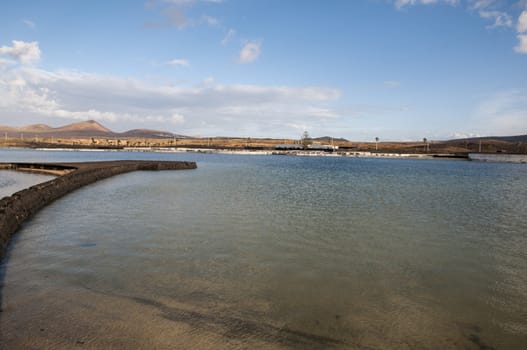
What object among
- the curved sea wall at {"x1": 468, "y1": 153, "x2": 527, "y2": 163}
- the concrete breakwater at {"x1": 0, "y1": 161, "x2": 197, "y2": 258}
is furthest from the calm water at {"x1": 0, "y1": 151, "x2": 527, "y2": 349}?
the curved sea wall at {"x1": 468, "y1": 153, "x2": 527, "y2": 163}

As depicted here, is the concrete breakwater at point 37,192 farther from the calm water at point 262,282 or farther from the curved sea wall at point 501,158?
the curved sea wall at point 501,158

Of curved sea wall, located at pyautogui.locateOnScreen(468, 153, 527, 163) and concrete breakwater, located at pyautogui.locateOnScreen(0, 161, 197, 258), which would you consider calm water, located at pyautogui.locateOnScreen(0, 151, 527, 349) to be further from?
curved sea wall, located at pyautogui.locateOnScreen(468, 153, 527, 163)

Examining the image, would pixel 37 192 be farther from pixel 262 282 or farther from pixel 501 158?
pixel 501 158

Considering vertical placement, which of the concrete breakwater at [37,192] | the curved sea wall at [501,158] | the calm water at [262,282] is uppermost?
the curved sea wall at [501,158]

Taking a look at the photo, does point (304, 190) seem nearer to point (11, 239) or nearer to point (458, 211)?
point (458, 211)

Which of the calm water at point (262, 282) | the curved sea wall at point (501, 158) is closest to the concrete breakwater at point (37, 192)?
the calm water at point (262, 282)

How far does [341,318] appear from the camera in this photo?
6.03 metres

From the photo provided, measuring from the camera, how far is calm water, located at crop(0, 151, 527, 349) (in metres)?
5.39

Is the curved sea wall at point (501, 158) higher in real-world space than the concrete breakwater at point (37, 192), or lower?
higher

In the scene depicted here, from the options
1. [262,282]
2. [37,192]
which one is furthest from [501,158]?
[37,192]

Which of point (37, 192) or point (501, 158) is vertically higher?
point (501, 158)

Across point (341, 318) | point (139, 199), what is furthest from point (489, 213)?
point (139, 199)

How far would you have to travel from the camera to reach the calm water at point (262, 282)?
5387 millimetres

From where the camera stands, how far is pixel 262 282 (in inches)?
298
